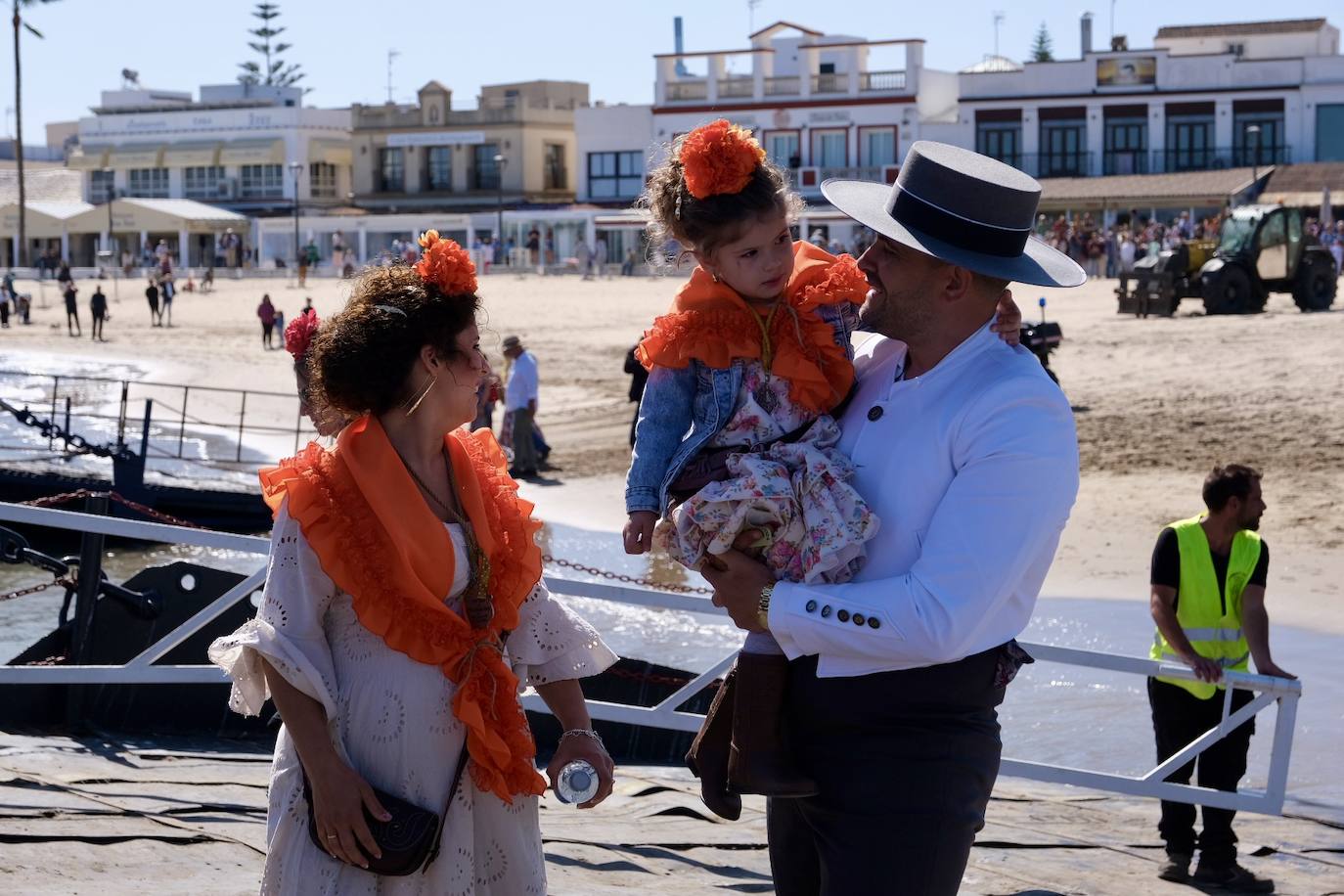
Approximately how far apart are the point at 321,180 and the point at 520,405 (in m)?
60.7

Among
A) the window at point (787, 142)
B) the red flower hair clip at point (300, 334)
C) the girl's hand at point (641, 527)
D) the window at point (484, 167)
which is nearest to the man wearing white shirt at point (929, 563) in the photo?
the girl's hand at point (641, 527)

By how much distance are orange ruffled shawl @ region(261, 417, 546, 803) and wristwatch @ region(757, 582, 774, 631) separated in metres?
0.52

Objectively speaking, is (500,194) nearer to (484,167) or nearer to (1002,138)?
(484,167)

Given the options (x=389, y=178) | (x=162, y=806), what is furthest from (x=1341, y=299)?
(x=389, y=178)

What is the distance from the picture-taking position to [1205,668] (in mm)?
5652

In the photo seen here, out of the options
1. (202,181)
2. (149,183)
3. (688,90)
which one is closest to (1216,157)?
(688,90)

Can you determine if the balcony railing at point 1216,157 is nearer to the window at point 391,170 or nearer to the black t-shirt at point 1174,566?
the window at point 391,170

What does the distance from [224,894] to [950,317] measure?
7.95 ft

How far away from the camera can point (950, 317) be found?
2.73 m

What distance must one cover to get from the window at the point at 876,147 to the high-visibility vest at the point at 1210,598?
5481 cm

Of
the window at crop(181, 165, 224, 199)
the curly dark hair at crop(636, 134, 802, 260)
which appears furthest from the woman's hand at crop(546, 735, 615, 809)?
the window at crop(181, 165, 224, 199)

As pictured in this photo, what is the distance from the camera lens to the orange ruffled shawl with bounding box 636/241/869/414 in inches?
114

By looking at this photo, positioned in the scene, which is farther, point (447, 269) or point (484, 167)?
point (484, 167)

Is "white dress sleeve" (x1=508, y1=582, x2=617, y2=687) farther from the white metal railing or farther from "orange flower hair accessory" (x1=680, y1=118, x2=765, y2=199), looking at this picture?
the white metal railing
